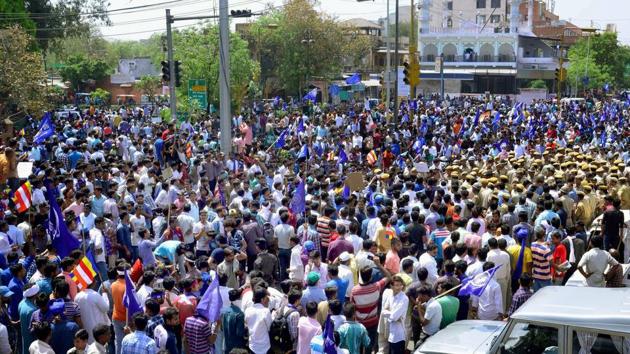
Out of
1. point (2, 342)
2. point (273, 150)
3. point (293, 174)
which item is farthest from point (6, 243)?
point (273, 150)

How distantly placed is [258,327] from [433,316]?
6.24 feet

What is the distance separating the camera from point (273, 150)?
72.1 feet

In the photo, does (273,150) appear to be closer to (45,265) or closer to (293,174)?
(293,174)

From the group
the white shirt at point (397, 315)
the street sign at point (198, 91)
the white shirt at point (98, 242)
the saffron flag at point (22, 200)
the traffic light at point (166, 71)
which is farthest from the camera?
the street sign at point (198, 91)

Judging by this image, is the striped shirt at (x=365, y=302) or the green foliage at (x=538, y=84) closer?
the striped shirt at (x=365, y=302)

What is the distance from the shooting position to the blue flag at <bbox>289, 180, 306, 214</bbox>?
1240 centimetres

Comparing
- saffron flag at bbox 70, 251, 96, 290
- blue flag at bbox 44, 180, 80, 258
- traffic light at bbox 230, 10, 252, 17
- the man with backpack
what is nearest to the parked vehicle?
the man with backpack

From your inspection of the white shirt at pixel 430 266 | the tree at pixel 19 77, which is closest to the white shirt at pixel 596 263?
the white shirt at pixel 430 266

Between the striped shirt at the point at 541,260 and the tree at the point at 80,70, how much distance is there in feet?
173

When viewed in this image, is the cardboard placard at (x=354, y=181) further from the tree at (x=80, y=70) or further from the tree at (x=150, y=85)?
the tree at (x=80, y=70)

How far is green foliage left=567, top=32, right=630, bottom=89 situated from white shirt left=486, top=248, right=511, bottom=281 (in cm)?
6451

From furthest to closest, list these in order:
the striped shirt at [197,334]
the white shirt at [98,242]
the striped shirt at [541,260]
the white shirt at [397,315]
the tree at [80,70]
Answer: the tree at [80,70]
the white shirt at [98,242]
the striped shirt at [541,260]
the white shirt at [397,315]
the striped shirt at [197,334]

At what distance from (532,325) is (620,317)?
0.66 metres

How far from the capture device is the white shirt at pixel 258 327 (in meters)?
7.77
